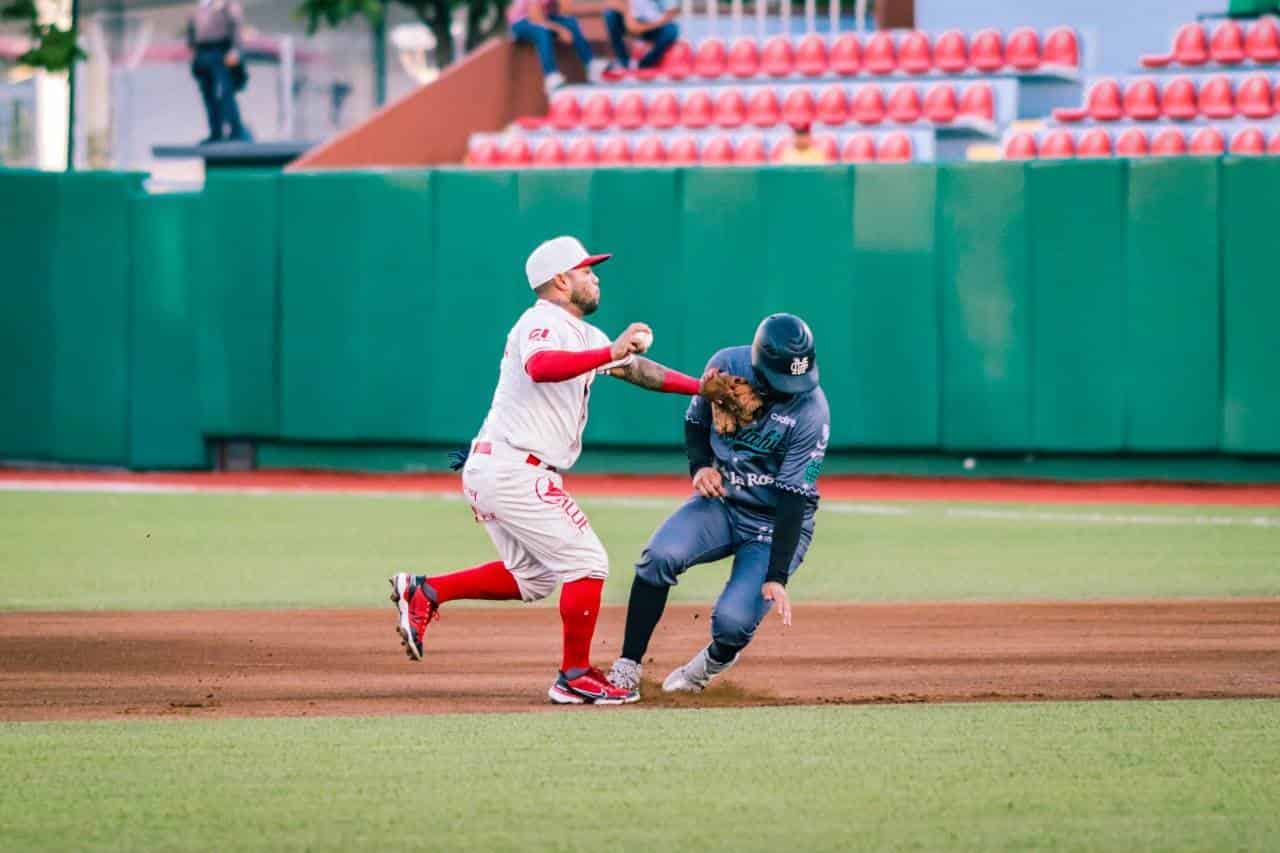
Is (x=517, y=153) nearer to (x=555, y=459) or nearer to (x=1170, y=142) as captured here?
(x=1170, y=142)

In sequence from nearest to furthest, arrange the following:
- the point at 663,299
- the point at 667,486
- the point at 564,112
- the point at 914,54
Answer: the point at 667,486
the point at 663,299
the point at 914,54
the point at 564,112

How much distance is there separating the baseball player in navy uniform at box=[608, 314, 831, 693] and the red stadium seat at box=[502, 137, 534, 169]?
15192mm

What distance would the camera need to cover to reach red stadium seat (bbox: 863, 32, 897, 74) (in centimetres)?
2364


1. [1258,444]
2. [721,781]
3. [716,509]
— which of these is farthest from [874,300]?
[721,781]

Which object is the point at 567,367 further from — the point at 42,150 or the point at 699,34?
the point at 42,150

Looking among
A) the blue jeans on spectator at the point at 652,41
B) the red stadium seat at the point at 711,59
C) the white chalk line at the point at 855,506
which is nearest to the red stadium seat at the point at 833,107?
the red stadium seat at the point at 711,59

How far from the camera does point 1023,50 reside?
23.2 metres

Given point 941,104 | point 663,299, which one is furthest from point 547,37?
point 663,299

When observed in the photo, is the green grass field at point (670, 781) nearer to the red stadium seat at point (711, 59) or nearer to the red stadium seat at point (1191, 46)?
the red stadium seat at point (1191, 46)

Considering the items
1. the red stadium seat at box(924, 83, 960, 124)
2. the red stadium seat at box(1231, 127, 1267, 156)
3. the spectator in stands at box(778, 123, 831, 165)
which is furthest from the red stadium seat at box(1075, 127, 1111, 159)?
the spectator in stands at box(778, 123, 831, 165)

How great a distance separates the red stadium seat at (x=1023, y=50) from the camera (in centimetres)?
2308

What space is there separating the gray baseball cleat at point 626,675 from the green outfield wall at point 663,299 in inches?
442

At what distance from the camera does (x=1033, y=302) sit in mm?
18516

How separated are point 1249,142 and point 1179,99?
4.87ft
